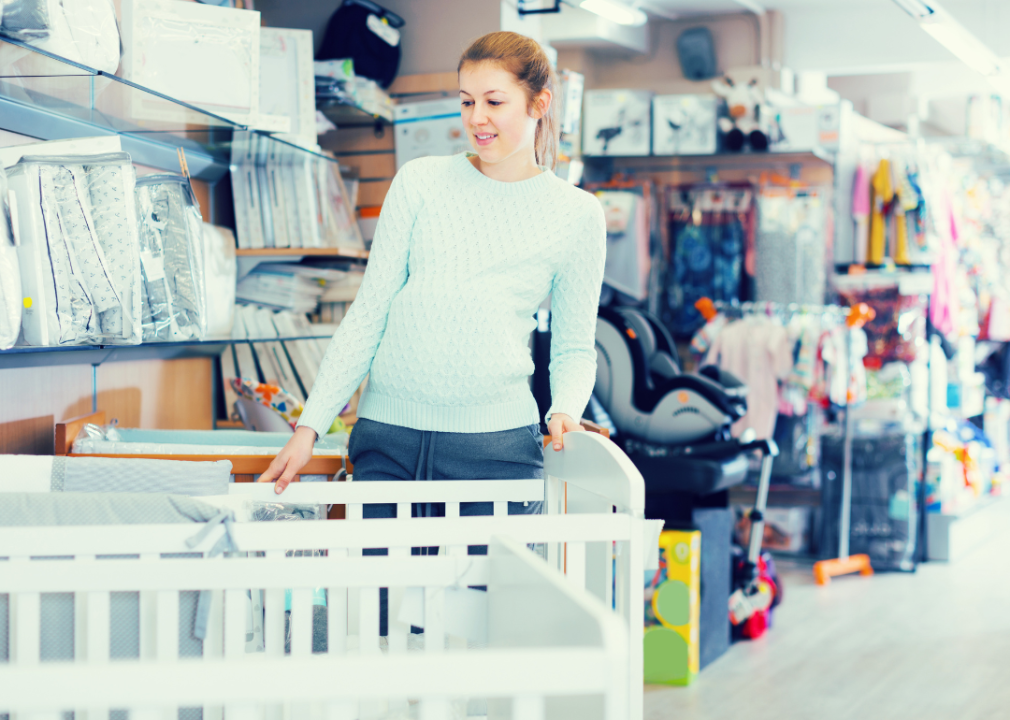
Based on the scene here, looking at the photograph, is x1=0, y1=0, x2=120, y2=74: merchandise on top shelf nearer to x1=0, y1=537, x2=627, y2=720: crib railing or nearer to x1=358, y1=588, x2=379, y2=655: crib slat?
x1=0, y1=537, x2=627, y2=720: crib railing

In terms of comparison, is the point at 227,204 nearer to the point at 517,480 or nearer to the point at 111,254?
the point at 111,254

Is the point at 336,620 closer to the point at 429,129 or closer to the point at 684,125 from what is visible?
the point at 429,129

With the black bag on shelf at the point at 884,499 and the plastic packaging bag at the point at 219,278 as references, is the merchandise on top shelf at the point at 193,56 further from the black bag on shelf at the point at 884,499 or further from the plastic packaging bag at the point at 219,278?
the black bag on shelf at the point at 884,499

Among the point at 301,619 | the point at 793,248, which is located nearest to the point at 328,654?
the point at 301,619

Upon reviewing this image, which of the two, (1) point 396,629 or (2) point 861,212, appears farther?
(2) point 861,212

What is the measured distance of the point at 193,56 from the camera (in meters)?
2.09

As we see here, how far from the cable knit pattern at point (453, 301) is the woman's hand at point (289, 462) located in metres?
0.04

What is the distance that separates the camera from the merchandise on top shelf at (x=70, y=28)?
1493 mm

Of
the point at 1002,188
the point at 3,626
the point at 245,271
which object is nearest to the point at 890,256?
the point at 1002,188

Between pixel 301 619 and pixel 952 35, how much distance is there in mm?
3754

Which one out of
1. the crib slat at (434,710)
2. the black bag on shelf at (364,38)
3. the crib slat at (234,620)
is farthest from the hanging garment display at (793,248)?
the crib slat at (434,710)

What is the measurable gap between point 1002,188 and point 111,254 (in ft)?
18.2

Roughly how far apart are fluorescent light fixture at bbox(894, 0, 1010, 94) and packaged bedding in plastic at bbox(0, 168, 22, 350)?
10.2 feet

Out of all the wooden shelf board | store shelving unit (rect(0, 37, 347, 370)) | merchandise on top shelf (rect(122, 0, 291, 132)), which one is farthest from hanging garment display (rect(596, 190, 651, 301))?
merchandise on top shelf (rect(122, 0, 291, 132))
